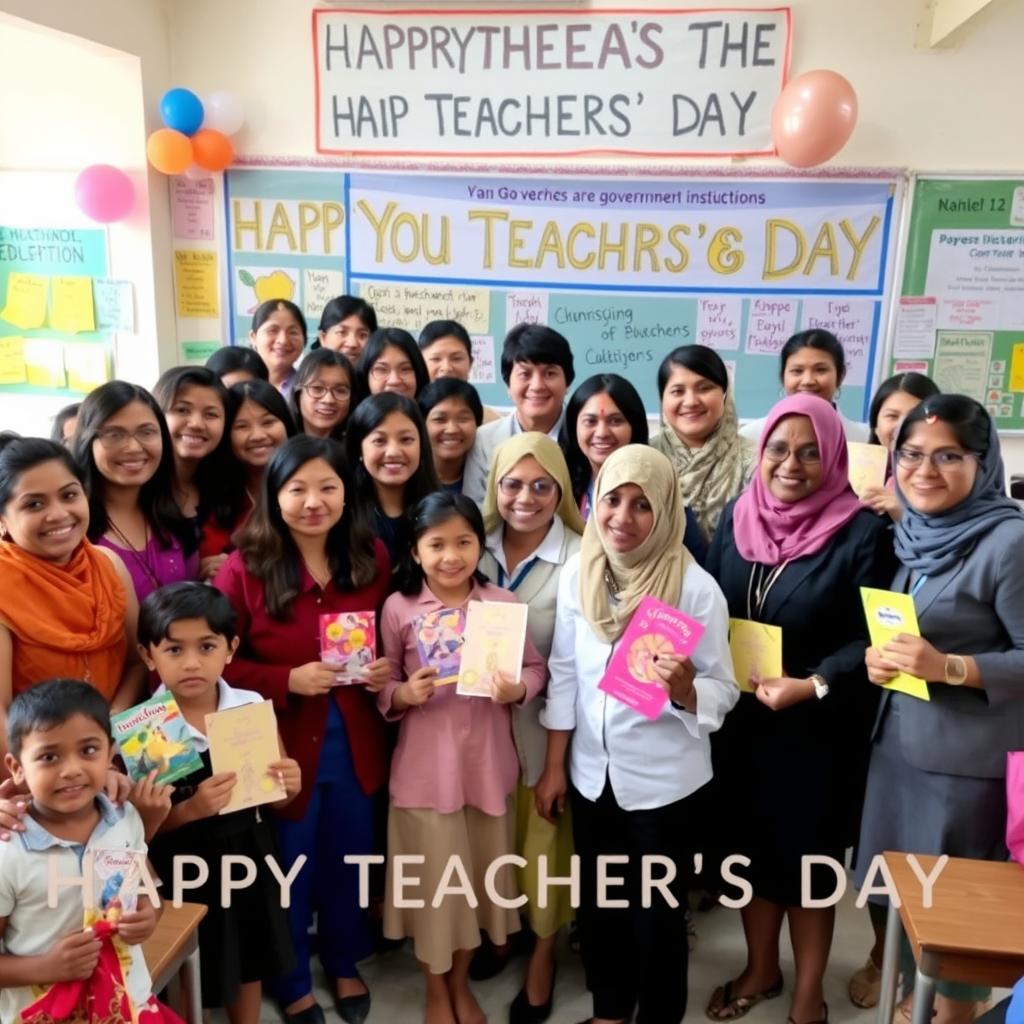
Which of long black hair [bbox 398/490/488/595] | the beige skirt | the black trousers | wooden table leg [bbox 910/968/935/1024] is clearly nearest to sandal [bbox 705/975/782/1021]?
the black trousers

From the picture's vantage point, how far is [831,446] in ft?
6.82

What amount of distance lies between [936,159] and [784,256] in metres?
0.82

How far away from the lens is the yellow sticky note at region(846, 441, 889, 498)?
101 inches

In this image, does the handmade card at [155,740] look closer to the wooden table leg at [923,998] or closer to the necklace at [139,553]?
the necklace at [139,553]

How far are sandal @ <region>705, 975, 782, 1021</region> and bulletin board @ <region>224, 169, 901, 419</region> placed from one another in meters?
2.90

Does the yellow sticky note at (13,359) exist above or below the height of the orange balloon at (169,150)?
below

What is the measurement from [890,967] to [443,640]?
4.18 feet

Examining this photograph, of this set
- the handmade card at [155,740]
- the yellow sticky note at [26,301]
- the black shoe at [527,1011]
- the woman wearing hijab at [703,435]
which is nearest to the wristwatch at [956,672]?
the woman wearing hijab at [703,435]

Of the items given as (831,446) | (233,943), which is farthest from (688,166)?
(233,943)

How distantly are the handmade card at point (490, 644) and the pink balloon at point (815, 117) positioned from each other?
3016 millimetres

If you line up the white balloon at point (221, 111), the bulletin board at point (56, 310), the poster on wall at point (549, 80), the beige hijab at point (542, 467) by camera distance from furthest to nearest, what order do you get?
the bulletin board at point (56, 310) → the white balloon at point (221, 111) → the poster on wall at point (549, 80) → the beige hijab at point (542, 467)

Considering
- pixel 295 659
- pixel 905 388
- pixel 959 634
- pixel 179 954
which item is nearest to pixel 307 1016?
pixel 179 954

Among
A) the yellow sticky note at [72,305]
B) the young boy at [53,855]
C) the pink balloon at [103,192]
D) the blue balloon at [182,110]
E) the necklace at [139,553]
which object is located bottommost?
the young boy at [53,855]

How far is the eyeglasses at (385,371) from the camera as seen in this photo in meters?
3.05
